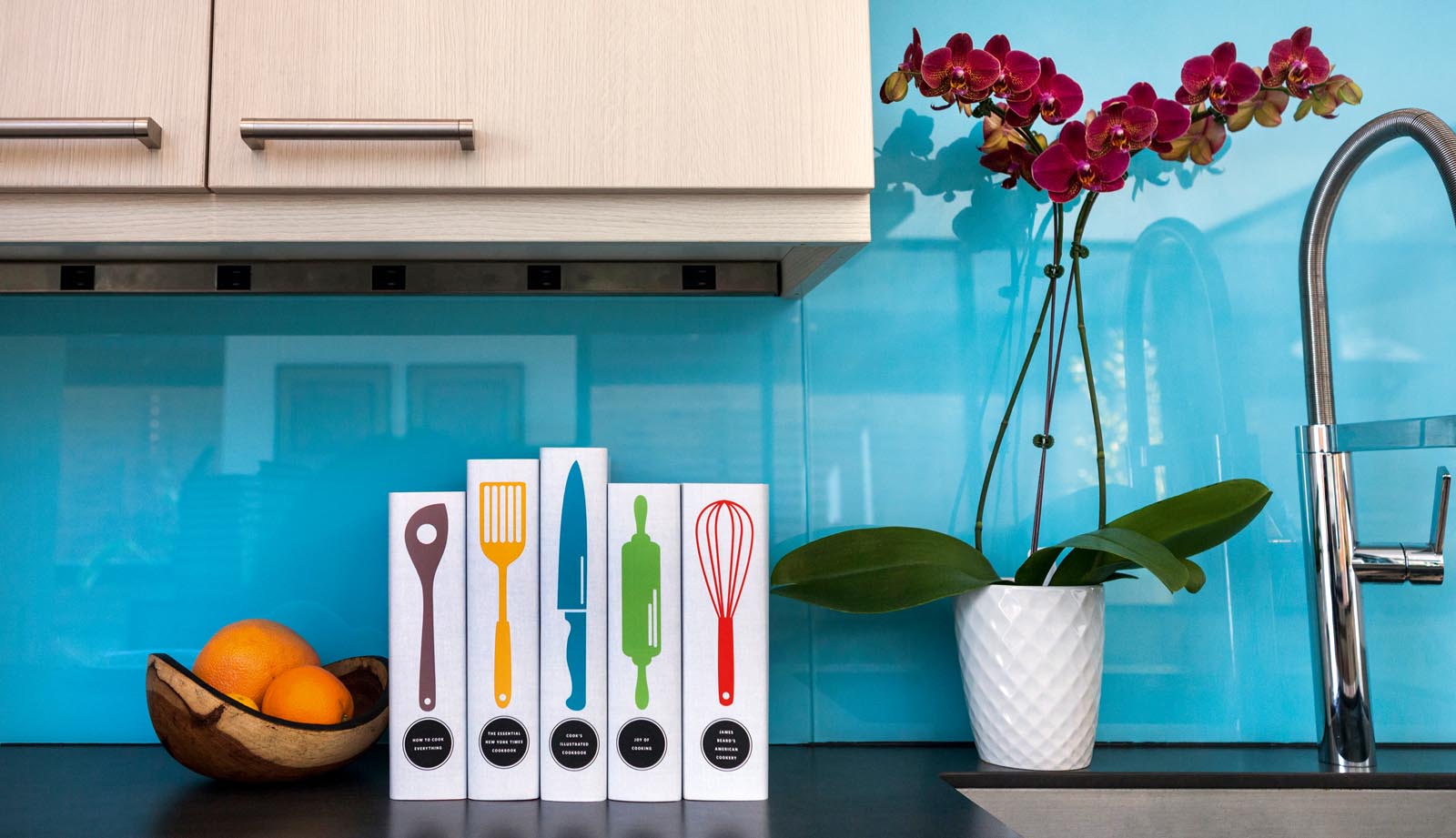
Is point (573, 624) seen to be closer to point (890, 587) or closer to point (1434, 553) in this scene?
point (890, 587)

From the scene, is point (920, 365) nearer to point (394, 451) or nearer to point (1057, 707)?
point (1057, 707)

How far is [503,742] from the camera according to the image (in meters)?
0.88

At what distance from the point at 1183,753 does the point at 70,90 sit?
1.23 metres

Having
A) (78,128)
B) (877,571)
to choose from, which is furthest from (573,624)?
(78,128)

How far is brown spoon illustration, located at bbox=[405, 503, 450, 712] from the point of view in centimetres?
88

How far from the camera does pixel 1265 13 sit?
3.92 ft

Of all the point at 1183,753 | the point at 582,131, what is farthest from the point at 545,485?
the point at 1183,753

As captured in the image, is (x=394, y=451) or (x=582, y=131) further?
(x=394, y=451)

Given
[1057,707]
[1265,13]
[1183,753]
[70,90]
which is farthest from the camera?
[1265,13]

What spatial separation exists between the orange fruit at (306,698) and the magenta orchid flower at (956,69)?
809 mm

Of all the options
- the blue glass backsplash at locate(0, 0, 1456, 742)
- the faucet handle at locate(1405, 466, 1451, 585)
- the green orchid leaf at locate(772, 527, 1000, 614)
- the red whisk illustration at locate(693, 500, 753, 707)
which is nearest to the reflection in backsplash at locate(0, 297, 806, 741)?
the blue glass backsplash at locate(0, 0, 1456, 742)

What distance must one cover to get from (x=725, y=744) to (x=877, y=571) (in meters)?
0.22

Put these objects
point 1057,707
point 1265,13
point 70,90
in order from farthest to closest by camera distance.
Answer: point 1265,13, point 1057,707, point 70,90

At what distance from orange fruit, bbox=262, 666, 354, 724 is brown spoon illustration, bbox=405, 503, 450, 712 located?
88mm
